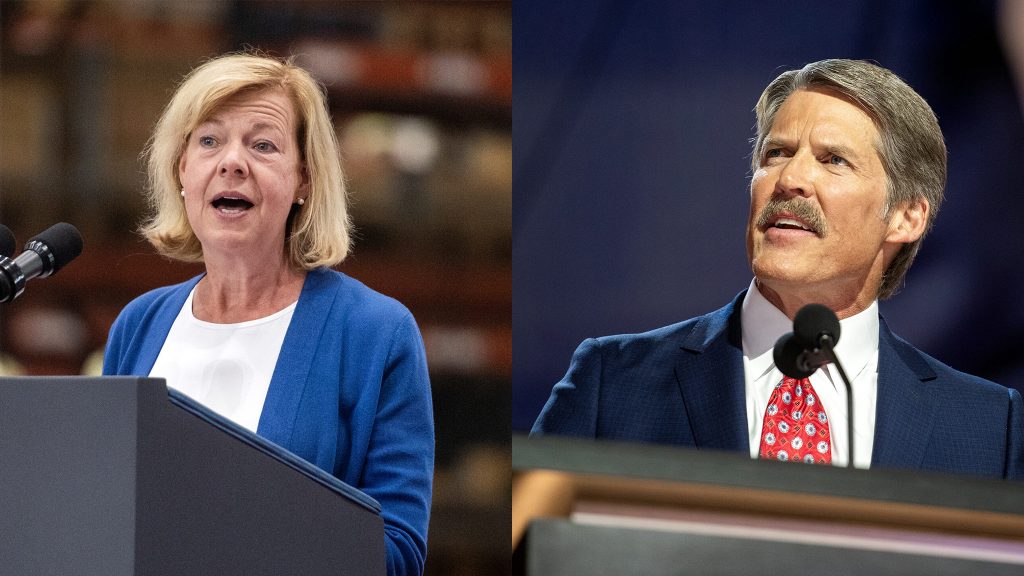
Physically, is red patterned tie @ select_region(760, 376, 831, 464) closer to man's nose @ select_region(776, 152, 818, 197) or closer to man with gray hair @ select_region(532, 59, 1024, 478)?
man with gray hair @ select_region(532, 59, 1024, 478)

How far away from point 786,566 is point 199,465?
0.63m

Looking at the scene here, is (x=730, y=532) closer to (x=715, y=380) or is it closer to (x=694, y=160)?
(x=715, y=380)

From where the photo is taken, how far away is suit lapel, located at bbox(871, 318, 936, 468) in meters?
2.32

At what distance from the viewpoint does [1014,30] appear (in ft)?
7.63

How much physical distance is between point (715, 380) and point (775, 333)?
163 millimetres

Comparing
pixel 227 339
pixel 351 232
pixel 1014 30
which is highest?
pixel 1014 30

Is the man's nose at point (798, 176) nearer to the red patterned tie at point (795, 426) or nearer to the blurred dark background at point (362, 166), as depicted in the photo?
the red patterned tie at point (795, 426)

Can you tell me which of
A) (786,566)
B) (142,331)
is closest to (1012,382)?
(786,566)

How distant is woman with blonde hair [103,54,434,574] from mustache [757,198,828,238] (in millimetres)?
783

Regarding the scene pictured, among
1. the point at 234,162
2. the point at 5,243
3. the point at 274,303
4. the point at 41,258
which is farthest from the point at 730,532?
the point at 234,162

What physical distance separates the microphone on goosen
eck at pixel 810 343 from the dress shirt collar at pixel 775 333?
0.55 m

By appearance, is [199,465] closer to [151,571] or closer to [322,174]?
[151,571]

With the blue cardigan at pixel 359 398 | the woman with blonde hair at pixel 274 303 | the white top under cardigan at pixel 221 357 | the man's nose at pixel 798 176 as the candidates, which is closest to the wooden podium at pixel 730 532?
the blue cardigan at pixel 359 398

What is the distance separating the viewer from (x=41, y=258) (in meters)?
1.73
